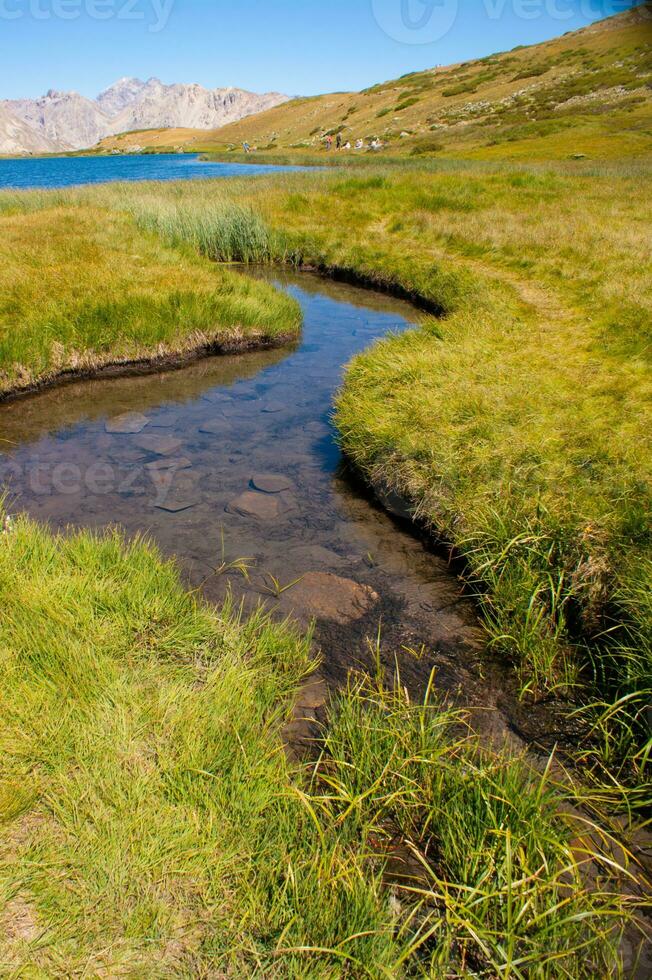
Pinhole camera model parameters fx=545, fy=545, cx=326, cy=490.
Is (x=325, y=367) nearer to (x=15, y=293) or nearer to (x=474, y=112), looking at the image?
(x=15, y=293)

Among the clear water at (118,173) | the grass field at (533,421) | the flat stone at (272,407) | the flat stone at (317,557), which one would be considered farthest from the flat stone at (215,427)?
the clear water at (118,173)

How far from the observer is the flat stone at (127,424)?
9.09m

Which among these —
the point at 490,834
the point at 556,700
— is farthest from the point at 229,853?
the point at 556,700

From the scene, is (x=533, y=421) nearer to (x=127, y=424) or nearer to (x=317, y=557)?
(x=317, y=557)

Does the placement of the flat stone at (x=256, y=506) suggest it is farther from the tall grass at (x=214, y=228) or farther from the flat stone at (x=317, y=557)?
the tall grass at (x=214, y=228)

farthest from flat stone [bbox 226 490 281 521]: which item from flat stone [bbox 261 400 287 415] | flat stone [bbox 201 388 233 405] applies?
flat stone [bbox 201 388 233 405]

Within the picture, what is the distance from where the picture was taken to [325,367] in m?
12.0

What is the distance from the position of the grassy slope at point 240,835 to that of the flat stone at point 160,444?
454 centimetres

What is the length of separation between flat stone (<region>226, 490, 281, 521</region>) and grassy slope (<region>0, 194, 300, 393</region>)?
19.1 feet

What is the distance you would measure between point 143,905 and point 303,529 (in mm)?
4331

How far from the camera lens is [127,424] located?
30.6ft

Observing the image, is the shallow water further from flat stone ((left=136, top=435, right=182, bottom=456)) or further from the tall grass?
the tall grass

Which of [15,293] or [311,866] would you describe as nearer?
[311,866]

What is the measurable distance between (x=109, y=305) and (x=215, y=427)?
14.0 feet
